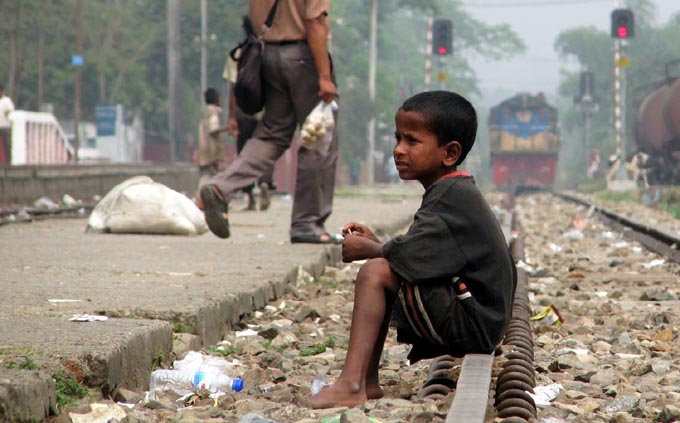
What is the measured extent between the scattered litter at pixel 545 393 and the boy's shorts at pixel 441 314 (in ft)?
0.73

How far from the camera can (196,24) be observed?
52.6 metres

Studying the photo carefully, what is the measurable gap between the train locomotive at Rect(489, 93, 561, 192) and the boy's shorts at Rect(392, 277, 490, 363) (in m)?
37.4

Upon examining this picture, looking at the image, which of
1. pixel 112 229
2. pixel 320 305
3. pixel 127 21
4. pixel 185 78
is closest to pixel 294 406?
pixel 320 305

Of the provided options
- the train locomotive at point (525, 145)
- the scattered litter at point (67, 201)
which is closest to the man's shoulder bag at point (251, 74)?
the scattered litter at point (67, 201)

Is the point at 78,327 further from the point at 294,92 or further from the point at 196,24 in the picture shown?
the point at 196,24

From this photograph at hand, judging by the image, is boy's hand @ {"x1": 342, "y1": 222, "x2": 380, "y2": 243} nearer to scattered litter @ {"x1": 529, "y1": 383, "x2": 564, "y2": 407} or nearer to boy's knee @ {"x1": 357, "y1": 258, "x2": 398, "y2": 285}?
boy's knee @ {"x1": 357, "y1": 258, "x2": 398, "y2": 285}

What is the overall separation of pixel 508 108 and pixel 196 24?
16.4 metres

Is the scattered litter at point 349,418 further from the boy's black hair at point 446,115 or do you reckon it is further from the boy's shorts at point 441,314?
the boy's black hair at point 446,115

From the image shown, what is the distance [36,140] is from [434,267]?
18.6 meters

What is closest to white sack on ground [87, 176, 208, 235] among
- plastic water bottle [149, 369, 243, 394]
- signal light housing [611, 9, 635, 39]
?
plastic water bottle [149, 369, 243, 394]

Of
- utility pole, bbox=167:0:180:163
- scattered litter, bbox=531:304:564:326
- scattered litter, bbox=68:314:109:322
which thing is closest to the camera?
scattered litter, bbox=68:314:109:322

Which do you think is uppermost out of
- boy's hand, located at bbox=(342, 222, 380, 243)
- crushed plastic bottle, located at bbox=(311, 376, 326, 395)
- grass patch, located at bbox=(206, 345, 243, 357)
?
boy's hand, located at bbox=(342, 222, 380, 243)

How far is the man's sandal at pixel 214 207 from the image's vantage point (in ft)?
23.4

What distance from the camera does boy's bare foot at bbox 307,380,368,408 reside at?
3.32m
